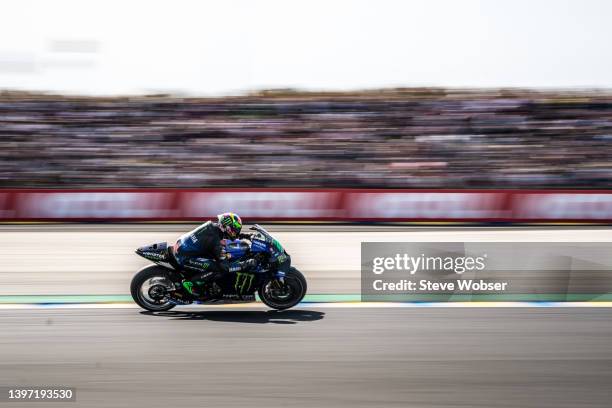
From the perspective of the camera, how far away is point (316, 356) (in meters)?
7.29

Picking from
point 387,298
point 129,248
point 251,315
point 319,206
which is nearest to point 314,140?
point 319,206

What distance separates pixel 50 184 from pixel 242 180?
578 centimetres

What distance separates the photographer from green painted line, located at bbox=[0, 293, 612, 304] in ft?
32.7

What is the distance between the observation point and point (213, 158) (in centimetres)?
2345

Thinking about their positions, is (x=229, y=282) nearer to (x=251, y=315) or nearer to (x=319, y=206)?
(x=251, y=315)

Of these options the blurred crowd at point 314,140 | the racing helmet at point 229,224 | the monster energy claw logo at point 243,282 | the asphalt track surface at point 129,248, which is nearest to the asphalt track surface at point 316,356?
the monster energy claw logo at point 243,282

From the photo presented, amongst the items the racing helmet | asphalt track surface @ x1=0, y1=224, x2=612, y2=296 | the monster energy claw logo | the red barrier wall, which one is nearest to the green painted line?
asphalt track surface @ x1=0, y1=224, x2=612, y2=296

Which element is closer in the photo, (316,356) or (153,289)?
(316,356)

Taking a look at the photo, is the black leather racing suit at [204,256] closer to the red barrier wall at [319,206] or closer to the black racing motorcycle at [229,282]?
the black racing motorcycle at [229,282]

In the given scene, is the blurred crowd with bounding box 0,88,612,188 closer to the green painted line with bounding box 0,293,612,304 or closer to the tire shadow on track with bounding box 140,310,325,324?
the green painted line with bounding box 0,293,612,304

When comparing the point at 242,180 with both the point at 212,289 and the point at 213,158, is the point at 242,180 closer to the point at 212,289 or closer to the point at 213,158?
the point at 213,158

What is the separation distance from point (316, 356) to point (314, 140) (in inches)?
670

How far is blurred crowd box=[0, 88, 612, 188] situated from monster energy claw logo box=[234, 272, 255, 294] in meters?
13.3

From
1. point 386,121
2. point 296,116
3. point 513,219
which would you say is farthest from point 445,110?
point 513,219
